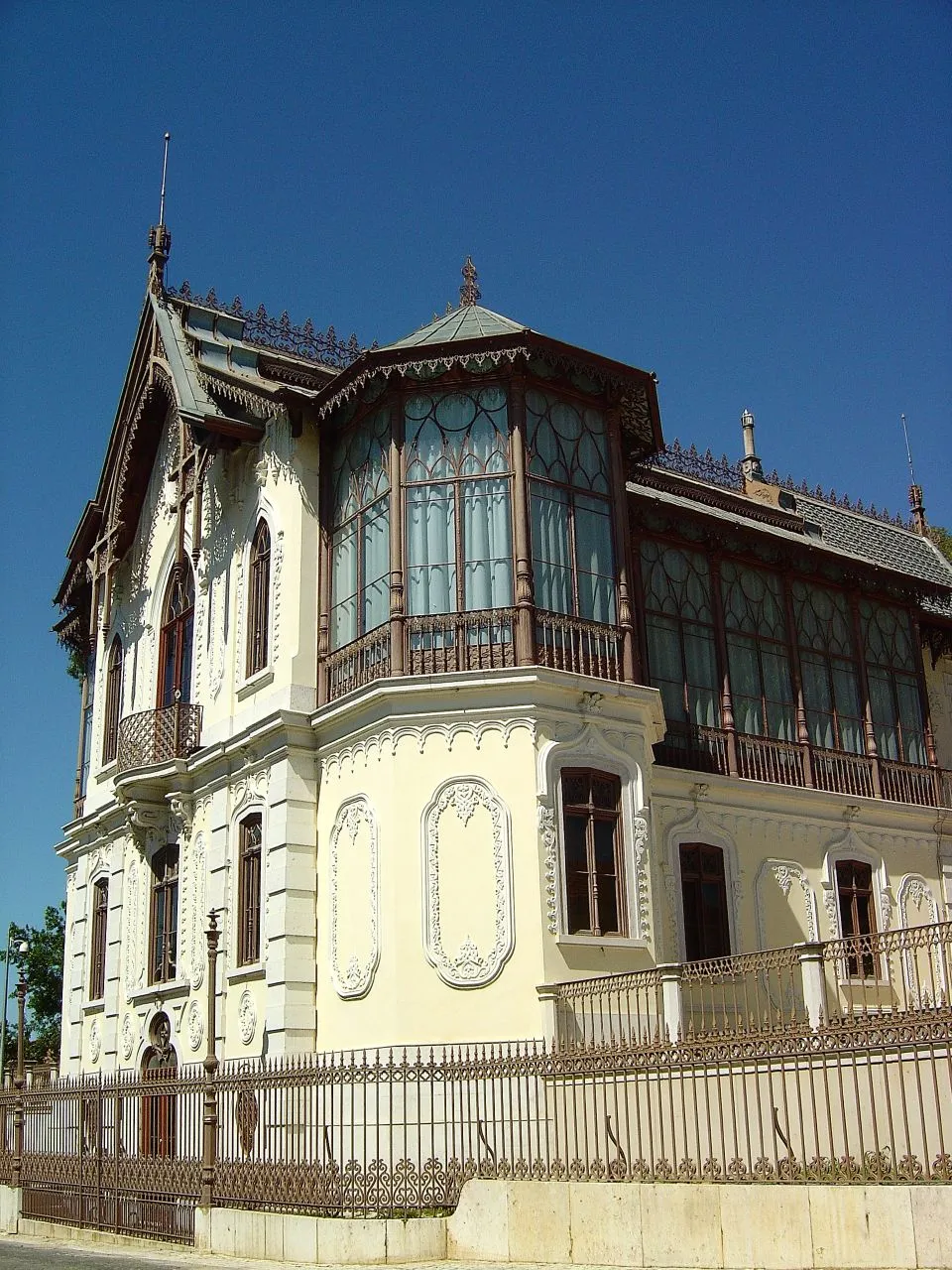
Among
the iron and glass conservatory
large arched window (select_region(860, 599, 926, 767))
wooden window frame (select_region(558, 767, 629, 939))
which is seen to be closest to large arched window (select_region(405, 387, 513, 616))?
the iron and glass conservatory

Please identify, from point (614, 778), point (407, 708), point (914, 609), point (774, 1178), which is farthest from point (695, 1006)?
point (914, 609)

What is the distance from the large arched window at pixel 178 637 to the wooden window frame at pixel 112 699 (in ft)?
7.95

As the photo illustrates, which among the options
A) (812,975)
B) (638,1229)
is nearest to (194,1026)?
(638,1229)

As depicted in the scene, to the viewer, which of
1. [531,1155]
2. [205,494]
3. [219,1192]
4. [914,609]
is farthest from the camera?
[914,609]

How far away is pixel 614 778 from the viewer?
18.5m

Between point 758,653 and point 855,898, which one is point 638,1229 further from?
point 758,653

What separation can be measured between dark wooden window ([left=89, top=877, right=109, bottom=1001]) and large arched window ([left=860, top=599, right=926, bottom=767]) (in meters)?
14.7

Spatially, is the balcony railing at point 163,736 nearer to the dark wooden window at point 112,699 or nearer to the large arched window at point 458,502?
the dark wooden window at point 112,699

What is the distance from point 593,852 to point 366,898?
3009mm

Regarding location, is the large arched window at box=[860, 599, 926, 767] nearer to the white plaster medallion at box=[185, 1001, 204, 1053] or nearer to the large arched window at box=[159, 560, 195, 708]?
the large arched window at box=[159, 560, 195, 708]

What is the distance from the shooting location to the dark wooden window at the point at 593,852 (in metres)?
17.5

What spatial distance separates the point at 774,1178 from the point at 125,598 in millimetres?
19459

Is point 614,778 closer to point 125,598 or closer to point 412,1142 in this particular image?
point 412,1142

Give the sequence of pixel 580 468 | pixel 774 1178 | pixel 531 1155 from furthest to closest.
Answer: pixel 580 468 → pixel 531 1155 → pixel 774 1178
